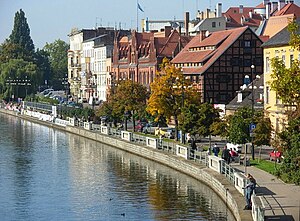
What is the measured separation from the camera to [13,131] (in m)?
86.9

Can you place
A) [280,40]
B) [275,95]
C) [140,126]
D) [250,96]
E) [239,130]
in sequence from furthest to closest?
[140,126], [250,96], [280,40], [275,95], [239,130]

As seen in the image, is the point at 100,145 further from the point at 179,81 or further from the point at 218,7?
the point at 218,7

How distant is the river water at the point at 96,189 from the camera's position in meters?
34.7

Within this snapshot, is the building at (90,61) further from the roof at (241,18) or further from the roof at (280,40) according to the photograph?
the roof at (280,40)

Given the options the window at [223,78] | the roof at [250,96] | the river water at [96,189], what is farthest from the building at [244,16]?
the river water at [96,189]

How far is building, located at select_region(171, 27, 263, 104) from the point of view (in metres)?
74.6

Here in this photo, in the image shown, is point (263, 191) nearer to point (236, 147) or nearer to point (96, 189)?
point (96, 189)

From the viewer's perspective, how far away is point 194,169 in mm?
43969

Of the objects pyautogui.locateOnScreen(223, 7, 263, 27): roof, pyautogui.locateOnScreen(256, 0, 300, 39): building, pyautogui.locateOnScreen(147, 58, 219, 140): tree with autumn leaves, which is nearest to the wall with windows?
pyautogui.locateOnScreen(147, 58, 219, 140): tree with autumn leaves

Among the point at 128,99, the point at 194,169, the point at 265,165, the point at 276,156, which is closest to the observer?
the point at 276,156

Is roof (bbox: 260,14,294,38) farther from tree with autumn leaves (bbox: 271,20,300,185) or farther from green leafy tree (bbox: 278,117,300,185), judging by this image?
tree with autumn leaves (bbox: 271,20,300,185)

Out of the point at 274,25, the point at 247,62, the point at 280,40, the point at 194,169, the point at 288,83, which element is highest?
the point at 274,25

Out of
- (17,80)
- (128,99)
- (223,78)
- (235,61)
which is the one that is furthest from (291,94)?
(17,80)

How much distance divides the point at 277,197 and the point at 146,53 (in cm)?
6615
